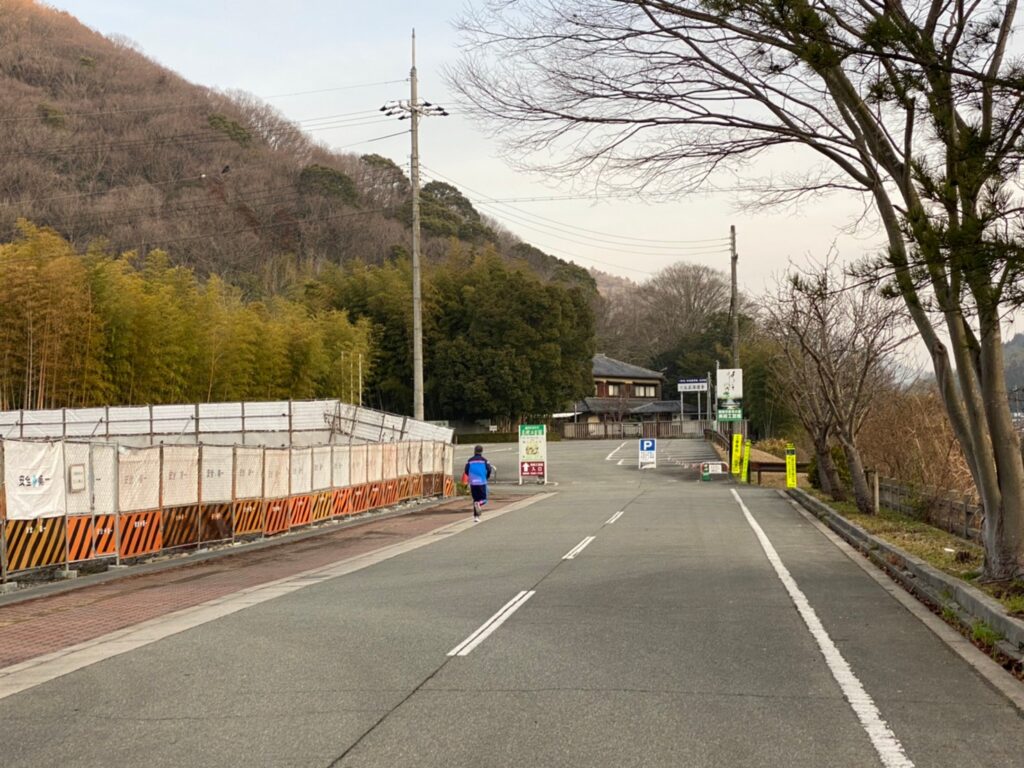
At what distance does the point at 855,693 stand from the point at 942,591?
4.85 metres

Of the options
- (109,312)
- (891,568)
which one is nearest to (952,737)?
(891,568)

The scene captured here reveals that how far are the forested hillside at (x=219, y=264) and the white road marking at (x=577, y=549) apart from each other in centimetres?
2497

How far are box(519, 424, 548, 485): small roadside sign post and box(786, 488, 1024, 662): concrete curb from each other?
72.5ft

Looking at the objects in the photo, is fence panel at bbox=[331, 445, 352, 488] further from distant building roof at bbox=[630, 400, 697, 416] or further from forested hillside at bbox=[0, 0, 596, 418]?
distant building roof at bbox=[630, 400, 697, 416]

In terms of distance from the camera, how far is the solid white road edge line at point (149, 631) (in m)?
7.64

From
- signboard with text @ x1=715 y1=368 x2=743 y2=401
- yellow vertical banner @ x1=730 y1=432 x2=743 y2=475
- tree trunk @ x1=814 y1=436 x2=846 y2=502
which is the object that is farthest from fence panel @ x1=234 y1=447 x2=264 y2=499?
signboard with text @ x1=715 y1=368 x2=743 y2=401

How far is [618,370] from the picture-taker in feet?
325

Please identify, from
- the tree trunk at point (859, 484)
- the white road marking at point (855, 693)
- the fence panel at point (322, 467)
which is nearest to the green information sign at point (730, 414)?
the tree trunk at point (859, 484)

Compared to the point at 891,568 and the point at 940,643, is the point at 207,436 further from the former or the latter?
the point at 940,643

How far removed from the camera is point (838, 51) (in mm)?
9055

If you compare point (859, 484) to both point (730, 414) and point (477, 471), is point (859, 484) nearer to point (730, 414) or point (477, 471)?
point (477, 471)

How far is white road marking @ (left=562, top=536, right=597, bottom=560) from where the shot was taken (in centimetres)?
1482

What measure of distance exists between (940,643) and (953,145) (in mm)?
4466

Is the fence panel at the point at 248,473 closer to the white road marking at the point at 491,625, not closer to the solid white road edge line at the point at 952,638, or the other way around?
the white road marking at the point at 491,625
